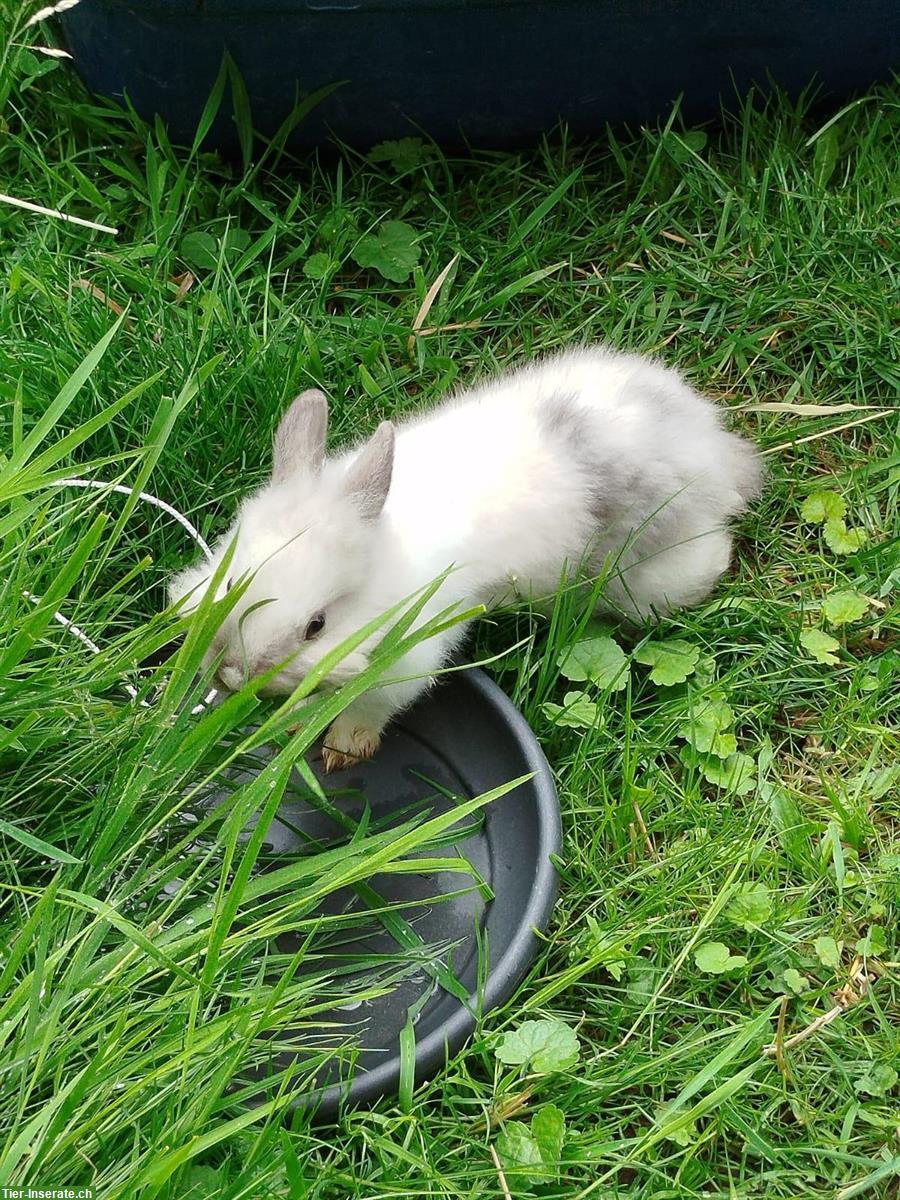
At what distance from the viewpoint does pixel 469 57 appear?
139 inches

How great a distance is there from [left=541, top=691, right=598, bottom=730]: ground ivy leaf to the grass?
0.01m

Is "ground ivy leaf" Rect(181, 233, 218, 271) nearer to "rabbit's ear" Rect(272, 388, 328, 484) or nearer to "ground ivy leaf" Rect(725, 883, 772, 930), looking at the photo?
"rabbit's ear" Rect(272, 388, 328, 484)

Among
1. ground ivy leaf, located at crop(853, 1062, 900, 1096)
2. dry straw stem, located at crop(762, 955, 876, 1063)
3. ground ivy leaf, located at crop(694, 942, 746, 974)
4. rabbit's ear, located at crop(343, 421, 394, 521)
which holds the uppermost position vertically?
rabbit's ear, located at crop(343, 421, 394, 521)

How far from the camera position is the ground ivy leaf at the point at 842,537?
3.22 m

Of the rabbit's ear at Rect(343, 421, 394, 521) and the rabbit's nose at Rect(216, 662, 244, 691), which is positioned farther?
the rabbit's ear at Rect(343, 421, 394, 521)

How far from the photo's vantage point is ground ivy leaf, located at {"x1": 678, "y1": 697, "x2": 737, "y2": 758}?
2922mm

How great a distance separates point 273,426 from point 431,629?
3.20 feet

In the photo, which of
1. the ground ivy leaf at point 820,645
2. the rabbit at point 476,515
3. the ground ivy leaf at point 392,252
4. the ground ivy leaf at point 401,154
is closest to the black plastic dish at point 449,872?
the rabbit at point 476,515

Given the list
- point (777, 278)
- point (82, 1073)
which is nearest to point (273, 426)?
point (777, 278)

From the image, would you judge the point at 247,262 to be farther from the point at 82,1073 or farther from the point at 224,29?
the point at 82,1073

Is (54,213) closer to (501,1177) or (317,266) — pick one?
(317,266)

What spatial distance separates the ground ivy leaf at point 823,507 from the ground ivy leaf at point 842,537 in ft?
0.07

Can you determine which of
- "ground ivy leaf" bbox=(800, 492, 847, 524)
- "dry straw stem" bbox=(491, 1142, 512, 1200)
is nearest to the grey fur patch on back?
"ground ivy leaf" bbox=(800, 492, 847, 524)

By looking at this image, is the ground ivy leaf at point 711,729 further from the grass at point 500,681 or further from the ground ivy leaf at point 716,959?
the ground ivy leaf at point 716,959
